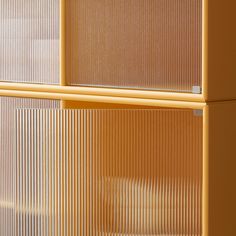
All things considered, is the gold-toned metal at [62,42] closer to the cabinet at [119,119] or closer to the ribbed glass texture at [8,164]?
the cabinet at [119,119]

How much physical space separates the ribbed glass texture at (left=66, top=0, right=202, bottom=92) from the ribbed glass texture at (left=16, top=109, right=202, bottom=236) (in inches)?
3.6

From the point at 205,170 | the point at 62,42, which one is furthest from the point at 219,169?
the point at 62,42

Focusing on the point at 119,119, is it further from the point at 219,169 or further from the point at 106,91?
the point at 219,169

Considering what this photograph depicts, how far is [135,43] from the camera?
74.0 inches

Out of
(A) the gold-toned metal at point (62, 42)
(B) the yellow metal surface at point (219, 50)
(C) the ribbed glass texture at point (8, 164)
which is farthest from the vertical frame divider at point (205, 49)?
(C) the ribbed glass texture at point (8, 164)

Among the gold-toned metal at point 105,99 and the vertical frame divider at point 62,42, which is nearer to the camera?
the gold-toned metal at point 105,99

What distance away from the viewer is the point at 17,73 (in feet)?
7.00

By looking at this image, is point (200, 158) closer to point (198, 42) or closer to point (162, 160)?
point (162, 160)

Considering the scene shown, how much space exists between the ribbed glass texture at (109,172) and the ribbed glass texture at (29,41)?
15 cm

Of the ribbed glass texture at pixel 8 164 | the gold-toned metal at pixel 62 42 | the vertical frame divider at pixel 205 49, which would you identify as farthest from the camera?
the ribbed glass texture at pixel 8 164

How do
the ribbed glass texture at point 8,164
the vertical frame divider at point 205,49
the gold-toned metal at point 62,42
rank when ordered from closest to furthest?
1. the vertical frame divider at point 205,49
2. the gold-toned metal at point 62,42
3. the ribbed glass texture at point 8,164

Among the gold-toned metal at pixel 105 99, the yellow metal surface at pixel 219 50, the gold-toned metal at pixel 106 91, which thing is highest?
the yellow metal surface at pixel 219 50

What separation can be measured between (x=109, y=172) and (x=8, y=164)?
1.23ft

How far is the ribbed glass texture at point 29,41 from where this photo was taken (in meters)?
2.04
